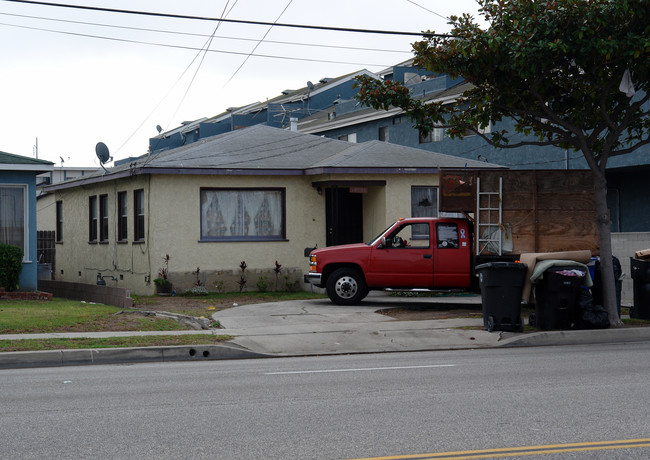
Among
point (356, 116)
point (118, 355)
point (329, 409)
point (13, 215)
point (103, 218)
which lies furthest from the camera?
point (356, 116)

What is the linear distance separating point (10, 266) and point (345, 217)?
9.78 meters

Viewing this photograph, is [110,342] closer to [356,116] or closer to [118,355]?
[118,355]

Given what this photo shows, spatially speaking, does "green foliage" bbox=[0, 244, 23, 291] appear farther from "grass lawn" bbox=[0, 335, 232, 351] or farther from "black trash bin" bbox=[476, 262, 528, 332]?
"black trash bin" bbox=[476, 262, 528, 332]

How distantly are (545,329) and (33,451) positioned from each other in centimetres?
1059

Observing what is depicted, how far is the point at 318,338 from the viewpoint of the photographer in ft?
46.7

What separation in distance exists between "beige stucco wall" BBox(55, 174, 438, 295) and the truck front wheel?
4876 millimetres

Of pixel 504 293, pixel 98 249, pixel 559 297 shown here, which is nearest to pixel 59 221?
pixel 98 249

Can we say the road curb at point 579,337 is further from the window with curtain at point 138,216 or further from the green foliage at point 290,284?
the window with curtain at point 138,216

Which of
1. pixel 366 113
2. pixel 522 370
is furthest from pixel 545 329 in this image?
pixel 366 113

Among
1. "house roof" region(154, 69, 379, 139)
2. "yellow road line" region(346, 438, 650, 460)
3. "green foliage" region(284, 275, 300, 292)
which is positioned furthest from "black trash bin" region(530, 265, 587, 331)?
"house roof" region(154, 69, 379, 139)

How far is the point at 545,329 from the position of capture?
1483 centimetres

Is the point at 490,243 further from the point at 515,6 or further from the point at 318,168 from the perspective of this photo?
the point at 318,168

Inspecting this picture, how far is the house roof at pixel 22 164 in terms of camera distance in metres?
20.8

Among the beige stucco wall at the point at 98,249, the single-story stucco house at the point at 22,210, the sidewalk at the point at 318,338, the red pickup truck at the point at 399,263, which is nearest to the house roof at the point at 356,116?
the beige stucco wall at the point at 98,249
